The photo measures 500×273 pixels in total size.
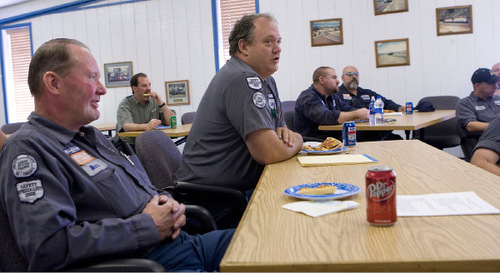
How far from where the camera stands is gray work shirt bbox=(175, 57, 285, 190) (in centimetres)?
198

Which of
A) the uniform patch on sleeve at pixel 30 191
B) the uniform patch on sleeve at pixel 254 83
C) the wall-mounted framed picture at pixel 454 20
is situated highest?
the wall-mounted framed picture at pixel 454 20

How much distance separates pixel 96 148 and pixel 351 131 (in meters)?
1.52

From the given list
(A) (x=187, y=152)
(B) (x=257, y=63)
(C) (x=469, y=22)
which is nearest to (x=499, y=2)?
(C) (x=469, y=22)

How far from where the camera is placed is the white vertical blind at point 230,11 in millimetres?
6860

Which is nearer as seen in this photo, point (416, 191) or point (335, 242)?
point (335, 242)

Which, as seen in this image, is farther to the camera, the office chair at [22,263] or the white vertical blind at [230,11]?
the white vertical blind at [230,11]

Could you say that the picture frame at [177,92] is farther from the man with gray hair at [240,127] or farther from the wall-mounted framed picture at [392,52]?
the man with gray hair at [240,127]

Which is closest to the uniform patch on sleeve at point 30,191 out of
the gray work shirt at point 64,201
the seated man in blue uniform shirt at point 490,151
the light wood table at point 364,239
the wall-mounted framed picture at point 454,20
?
the gray work shirt at point 64,201

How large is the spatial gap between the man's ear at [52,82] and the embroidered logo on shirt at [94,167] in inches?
9.4

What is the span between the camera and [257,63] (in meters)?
2.26

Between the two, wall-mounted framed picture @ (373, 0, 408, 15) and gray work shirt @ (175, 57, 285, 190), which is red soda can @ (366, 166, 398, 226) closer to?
gray work shirt @ (175, 57, 285, 190)

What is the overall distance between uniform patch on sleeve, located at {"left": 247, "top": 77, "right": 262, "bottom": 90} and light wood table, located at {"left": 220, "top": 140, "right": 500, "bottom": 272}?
68 cm

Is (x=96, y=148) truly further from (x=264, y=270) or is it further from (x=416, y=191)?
(x=416, y=191)

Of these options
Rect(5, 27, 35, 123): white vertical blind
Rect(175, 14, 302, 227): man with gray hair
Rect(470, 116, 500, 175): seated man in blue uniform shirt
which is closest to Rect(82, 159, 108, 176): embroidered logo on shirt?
Rect(175, 14, 302, 227): man with gray hair
